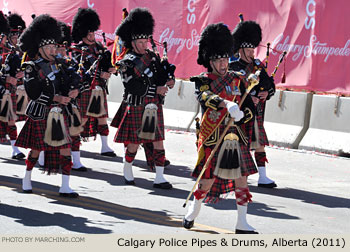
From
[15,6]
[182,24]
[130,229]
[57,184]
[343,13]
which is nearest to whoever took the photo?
[130,229]

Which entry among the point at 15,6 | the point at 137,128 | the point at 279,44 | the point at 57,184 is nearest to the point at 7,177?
the point at 57,184

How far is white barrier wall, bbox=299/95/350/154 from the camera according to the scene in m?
12.6

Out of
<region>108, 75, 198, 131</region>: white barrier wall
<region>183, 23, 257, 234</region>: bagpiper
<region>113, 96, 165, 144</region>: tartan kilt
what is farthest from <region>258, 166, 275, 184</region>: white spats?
<region>108, 75, 198, 131</region>: white barrier wall

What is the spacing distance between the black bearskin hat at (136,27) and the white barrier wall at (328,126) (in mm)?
4145

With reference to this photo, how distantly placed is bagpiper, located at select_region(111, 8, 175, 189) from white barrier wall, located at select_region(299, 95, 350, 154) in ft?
12.4

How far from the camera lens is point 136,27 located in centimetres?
999

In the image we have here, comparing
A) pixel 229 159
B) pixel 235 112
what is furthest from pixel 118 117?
pixel 235 112

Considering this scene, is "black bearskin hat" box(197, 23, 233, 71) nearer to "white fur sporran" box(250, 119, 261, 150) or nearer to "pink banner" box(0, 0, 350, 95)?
"white fur sporran" box(250, 119, 261, 150)

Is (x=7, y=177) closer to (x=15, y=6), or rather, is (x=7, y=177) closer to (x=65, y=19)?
(x=65, y=19)

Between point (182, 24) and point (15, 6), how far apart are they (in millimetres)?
6013

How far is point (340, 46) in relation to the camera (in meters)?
12.9

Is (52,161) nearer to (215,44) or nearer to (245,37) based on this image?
(215,44)

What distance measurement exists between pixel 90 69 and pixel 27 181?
287 centimetres

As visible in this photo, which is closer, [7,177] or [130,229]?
[130,229]
